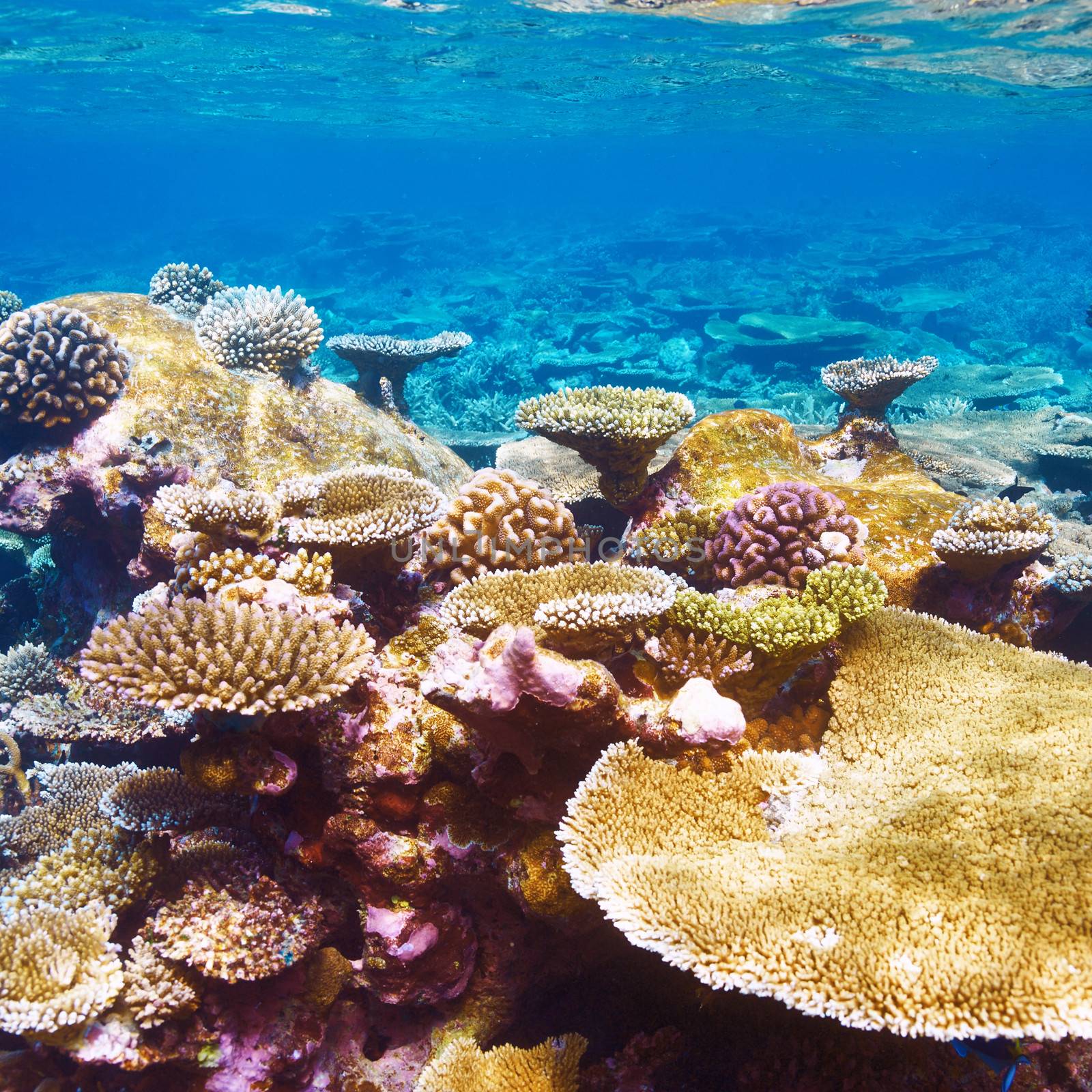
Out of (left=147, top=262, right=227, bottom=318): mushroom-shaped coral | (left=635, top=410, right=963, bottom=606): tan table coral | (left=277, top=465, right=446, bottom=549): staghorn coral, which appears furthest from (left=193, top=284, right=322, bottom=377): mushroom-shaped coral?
(left=635, top=410, right=963, bottom=606): tan table coral

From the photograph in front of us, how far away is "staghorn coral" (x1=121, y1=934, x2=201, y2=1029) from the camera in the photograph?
10.2ft

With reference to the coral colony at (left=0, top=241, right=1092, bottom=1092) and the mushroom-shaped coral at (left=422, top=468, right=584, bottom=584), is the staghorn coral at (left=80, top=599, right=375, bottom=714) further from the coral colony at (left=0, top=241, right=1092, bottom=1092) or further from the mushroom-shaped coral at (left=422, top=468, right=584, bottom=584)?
the mushroom-shaped coral at (left=422, top=468, right=584, bottom=584)

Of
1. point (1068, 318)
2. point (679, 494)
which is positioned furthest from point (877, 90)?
point (679, 494)

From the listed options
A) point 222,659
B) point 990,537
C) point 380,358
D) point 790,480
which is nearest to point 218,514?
point 222,659

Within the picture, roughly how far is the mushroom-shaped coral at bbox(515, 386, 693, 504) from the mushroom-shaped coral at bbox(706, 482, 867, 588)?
35.1 inches

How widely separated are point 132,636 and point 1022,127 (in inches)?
2469

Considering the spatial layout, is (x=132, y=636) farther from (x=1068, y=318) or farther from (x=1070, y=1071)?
(x=1068, y=318)

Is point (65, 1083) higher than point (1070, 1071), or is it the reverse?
point (1070, 1071)

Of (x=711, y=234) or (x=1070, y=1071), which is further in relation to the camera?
(x=711, y=234)

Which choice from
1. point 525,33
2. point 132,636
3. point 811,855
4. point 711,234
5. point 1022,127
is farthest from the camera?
point 1022,127

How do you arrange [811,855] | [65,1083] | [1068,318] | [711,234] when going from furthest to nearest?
[711,234]
[1068,318]
[65,1083]
[811,855]

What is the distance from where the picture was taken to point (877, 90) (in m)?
34.0

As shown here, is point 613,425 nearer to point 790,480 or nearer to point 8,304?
point 790,480

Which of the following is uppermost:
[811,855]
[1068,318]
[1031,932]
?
[1031,932]
